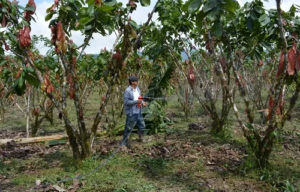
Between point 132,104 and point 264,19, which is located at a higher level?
point 264,19

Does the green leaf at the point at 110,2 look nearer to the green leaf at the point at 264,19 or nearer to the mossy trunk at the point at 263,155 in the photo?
the green leaf at the point at 264,19

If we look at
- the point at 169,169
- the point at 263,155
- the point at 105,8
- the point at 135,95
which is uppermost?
the point at 105,8

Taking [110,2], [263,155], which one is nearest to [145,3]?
[110,2]

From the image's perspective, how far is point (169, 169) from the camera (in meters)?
4.60

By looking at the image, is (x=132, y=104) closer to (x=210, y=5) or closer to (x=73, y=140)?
(x=73, y=140)

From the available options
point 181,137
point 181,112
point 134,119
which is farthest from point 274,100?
point 181,112

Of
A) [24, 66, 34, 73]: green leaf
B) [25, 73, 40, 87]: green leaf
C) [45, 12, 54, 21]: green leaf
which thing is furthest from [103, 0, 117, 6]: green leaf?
[25, 73, 40, 87]: green leaf

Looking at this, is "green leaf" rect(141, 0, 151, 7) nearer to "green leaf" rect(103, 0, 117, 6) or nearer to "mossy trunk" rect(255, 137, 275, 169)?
"green leaf" rect(103, 0, 117, 6)

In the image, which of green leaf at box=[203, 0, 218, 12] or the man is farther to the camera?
the man

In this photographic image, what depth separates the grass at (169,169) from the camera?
156 inches

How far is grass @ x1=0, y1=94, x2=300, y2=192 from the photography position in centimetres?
396

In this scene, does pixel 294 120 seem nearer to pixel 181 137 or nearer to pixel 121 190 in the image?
pixel 181 137

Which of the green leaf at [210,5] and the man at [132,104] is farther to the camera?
the man at [132,104]

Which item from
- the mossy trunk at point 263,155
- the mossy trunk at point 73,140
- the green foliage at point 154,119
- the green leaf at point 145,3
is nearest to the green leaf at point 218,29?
the green leaf at point 145,3
